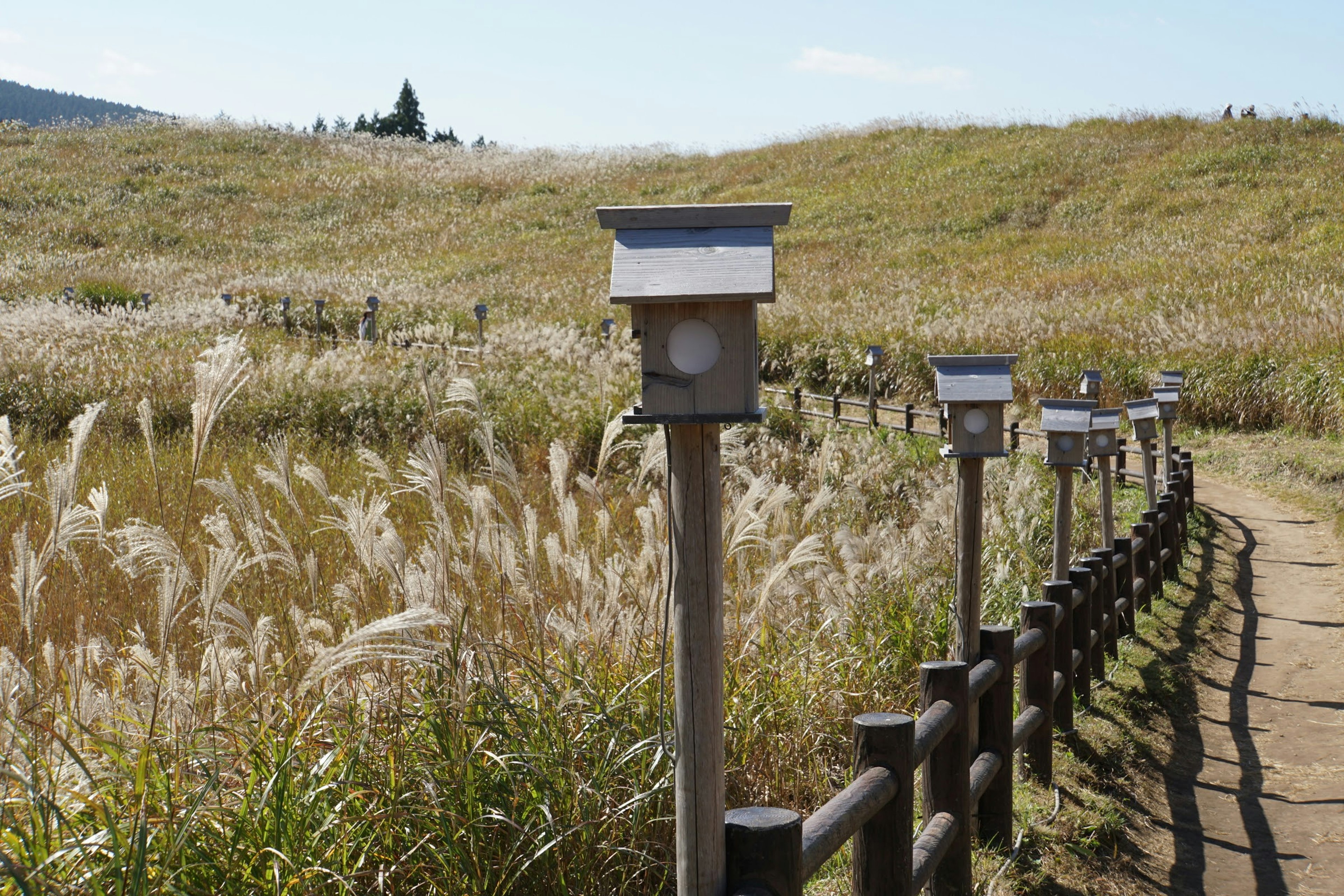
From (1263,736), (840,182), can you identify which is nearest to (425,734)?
(1263,736)

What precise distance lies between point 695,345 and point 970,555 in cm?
265

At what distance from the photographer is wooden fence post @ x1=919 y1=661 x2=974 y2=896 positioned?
386 cm

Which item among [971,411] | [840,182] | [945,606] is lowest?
[945,606]

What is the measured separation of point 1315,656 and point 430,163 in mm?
58219

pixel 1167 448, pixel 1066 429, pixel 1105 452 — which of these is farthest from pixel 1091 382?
pixel 1066 429

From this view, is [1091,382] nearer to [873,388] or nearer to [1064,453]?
[873,388]

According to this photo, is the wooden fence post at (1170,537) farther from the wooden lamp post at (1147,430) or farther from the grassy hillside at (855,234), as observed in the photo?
the grassy hillside at (855,234)

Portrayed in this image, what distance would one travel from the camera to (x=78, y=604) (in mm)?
5125

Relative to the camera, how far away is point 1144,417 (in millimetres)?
9531

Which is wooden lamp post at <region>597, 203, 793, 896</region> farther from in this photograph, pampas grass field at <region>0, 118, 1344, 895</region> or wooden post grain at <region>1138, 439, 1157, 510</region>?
wooden post grain at <region>1138, 439, 1157, 510</region>

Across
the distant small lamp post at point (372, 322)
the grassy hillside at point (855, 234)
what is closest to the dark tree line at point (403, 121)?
the grassy hillside at point (855, 234)

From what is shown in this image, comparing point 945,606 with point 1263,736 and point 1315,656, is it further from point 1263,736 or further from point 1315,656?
point 1315,656

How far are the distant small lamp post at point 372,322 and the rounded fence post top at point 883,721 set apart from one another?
743 inches

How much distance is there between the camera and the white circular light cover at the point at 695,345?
2.22 m
